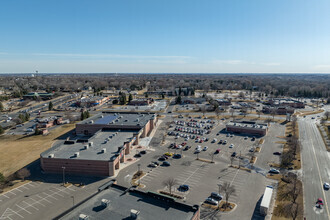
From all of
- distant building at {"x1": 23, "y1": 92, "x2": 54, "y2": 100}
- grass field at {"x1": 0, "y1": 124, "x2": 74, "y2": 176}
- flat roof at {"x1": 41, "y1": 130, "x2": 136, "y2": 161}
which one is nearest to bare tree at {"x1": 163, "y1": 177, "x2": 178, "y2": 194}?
flat roof at {"x1": 41, "y1": 130, "x2": 136, "y2": 161}

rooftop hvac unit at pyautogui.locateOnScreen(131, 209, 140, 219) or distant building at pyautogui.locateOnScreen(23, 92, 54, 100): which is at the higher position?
distant building at pyautogui.locateOnScreen(23, 92, 54, 100)

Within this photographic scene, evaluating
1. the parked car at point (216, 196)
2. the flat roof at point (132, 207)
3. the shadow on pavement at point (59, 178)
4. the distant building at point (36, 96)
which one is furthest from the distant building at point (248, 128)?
the distant building at point (36, 96)

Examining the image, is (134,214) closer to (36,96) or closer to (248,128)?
(248,128)

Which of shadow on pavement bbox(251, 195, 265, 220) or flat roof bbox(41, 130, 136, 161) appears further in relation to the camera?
flat roof bbox(41, 130, 136, 161)

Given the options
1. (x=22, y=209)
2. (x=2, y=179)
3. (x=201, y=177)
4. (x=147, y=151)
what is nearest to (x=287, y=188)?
(x=201, y=177)

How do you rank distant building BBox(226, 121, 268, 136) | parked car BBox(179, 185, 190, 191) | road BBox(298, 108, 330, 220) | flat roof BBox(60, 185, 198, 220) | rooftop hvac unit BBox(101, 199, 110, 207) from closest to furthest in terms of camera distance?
flat roof BBox(60, 185, 198, 220)
rooftop hvac unit BBox(101, 199, 110, 207)
road BBox(298, 108, 330, 220)
parked car BBox(179, 185, 190, 191)
distant building BBox(226, 121, 268, 136)

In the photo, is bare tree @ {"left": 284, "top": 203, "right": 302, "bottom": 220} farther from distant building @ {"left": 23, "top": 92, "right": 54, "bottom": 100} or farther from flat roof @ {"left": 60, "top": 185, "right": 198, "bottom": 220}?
distant building @ {"left": 23, "top": 92, "right": 54, "bottom": 100}
